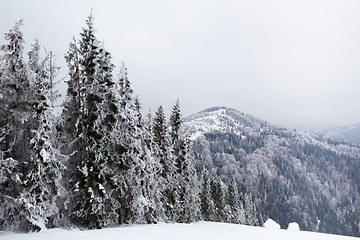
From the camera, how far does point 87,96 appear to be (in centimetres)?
1538

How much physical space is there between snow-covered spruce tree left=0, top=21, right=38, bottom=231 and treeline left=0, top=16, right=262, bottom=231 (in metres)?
0.04

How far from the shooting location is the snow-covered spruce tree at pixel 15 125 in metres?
11.0

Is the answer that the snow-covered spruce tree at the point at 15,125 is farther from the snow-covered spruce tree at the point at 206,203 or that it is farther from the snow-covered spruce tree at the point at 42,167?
the snow-covered spruce tree at the point at 206,203

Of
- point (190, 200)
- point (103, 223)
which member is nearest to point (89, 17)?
point (103, 223)

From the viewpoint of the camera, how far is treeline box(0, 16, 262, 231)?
11.4 m

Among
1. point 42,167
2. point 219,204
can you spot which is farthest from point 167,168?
point 219,204

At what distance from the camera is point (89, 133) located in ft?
49.6

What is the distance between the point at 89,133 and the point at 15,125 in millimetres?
4201

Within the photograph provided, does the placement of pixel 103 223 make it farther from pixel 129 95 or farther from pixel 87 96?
pixel 129 95

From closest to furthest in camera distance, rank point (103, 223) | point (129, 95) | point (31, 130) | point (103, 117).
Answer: point (31, 130), point (103, 223), point (103, 117), point (129, 95)

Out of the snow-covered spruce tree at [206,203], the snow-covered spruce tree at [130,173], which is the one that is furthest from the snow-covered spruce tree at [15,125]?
the snow-covered spruce tree at [206,203]

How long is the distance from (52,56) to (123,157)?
26.7 feet

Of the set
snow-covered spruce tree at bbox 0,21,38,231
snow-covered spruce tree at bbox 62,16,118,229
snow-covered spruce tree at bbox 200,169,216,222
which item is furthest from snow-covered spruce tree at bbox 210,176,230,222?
snow-covered spruce tree at bbox 0,21,38,231

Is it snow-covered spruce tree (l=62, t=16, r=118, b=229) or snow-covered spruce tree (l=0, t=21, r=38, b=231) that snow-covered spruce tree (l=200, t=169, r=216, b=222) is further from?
snow-covered spruce tree (l=0, t=21, r=38, b=231)
